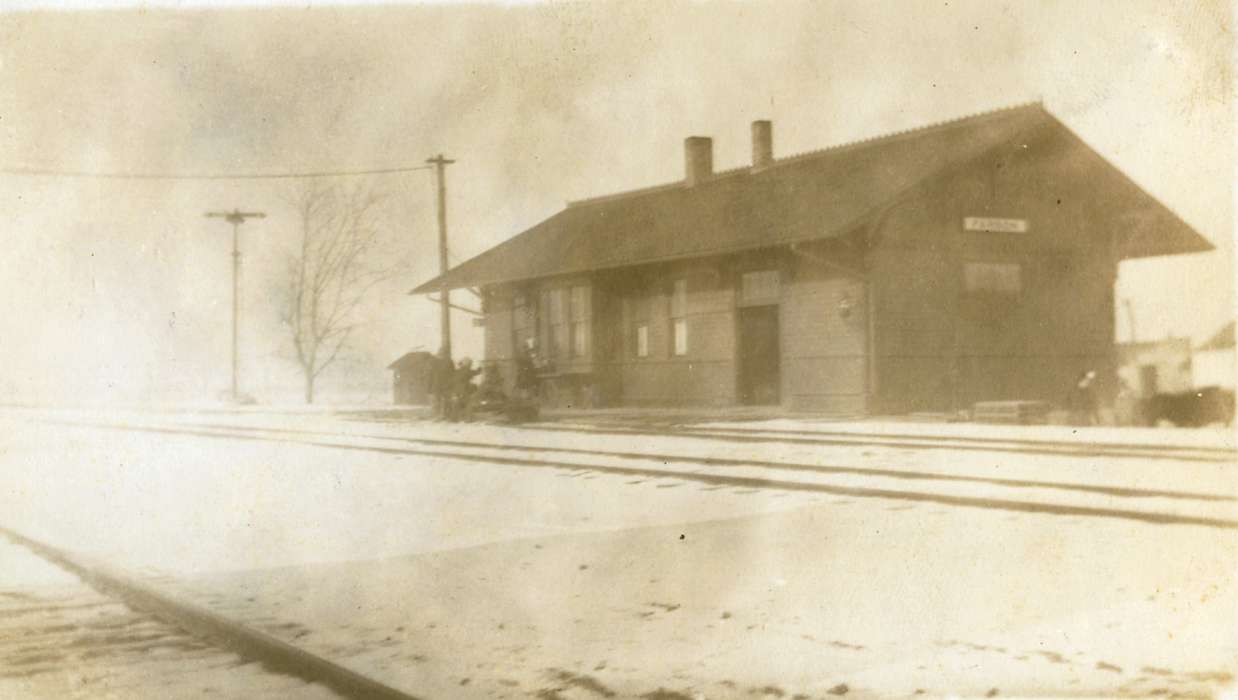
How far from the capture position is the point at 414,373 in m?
11.1

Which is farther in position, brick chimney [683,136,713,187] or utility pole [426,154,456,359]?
brick chimney [683,136,713,187]

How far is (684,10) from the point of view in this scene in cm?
560

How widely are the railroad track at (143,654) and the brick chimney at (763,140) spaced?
390cm

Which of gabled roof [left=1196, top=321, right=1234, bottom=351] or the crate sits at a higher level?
gabled roof [left=1196, top=321, right=1234, bottom=351]

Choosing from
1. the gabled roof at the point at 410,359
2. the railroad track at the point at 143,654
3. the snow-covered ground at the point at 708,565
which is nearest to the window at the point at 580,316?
the snow-covered ground at the point at 708,565

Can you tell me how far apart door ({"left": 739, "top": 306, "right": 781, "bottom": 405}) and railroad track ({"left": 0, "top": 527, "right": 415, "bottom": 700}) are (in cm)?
1563

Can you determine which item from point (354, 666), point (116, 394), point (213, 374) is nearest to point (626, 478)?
point (213, 374)

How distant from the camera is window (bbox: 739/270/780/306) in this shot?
2008cm

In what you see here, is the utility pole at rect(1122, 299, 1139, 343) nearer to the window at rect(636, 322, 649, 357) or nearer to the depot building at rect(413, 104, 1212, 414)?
the depot building at rect(413, 104, 1212, 414)

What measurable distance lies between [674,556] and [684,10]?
280cm

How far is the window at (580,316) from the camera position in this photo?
72.2 ft

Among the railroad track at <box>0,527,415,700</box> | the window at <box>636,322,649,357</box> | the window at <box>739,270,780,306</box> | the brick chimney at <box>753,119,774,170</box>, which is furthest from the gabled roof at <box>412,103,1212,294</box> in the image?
the railroad track at <box>0,527,415,700</box>

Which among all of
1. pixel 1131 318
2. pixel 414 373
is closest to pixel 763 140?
pixel 1131 318

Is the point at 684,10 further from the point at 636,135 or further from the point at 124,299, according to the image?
the point at 124,299
